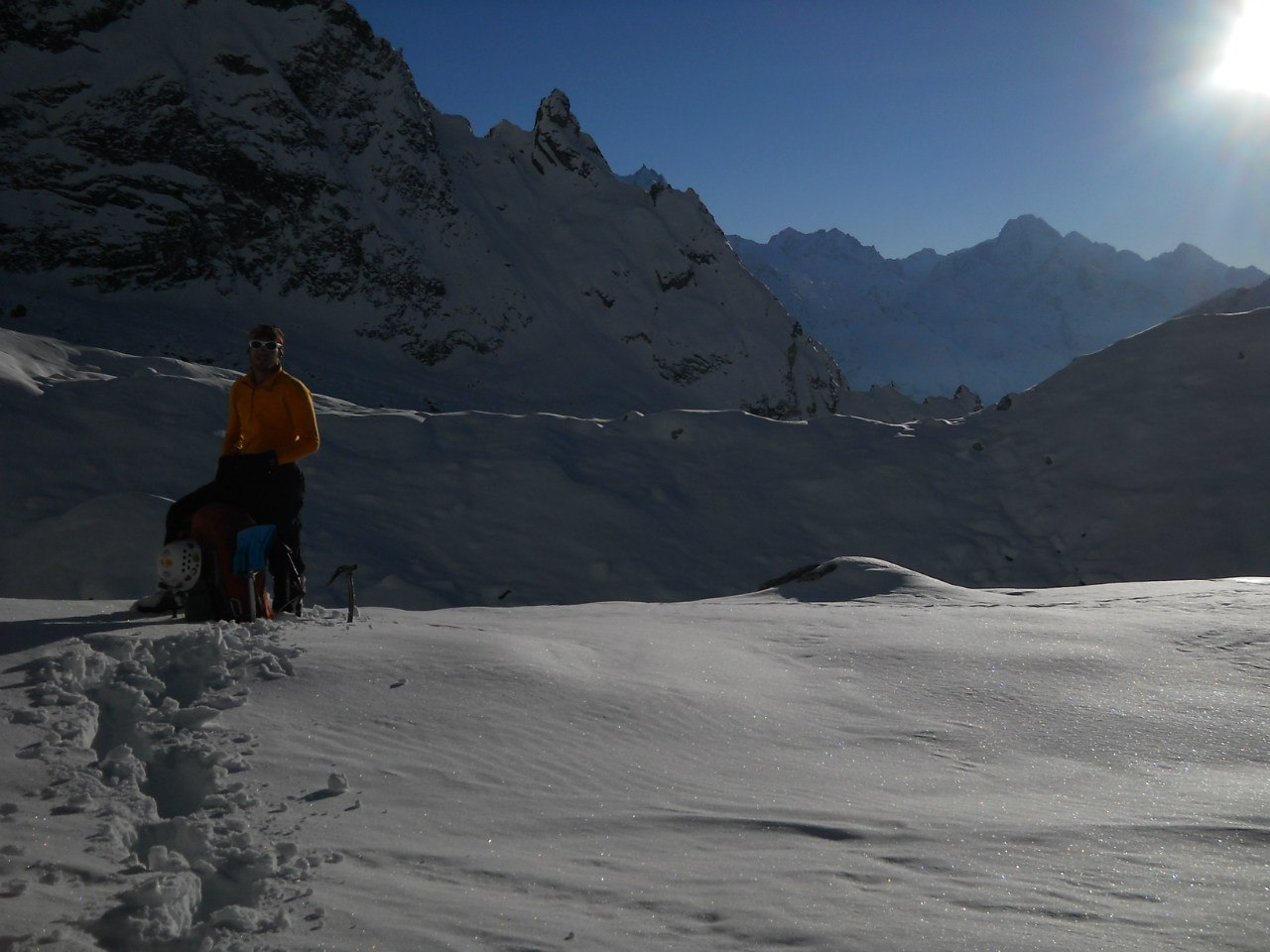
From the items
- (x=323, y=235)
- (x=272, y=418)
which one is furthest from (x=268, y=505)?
(x=323, y=235)

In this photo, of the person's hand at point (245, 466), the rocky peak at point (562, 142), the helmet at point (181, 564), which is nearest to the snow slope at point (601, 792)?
the helmet at point (181, 564)

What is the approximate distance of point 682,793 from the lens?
2.52 metres

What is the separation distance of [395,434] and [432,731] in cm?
961

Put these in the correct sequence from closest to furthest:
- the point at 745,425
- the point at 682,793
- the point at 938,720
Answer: the point at 682,793 < the point at 938,720 < the point at 745,425

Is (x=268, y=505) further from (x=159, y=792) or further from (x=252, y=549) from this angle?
(x=159, y=792)

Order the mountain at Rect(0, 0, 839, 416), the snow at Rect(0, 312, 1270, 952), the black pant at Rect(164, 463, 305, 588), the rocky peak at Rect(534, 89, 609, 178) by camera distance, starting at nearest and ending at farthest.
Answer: the snow at Rect(0, 312, 1270, 952), the black pant at Rect(164, 463, 305, 588), the mountain at Rect(0, 0, 839, 416), the rocky peak at Rect(534, 89, 609, 178)

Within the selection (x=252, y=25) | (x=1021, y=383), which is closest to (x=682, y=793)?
(x=252, y=25)

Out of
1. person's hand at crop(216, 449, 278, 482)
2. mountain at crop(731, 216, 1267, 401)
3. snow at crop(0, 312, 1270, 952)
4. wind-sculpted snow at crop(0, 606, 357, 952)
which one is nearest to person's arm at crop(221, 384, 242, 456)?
person's hand at crop(216, 449, 278, 482)

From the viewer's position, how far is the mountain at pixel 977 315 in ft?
531

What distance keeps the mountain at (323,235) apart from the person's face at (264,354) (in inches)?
1026

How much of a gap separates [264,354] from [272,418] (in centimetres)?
28

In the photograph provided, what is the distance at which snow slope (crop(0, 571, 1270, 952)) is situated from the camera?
5.72 feet

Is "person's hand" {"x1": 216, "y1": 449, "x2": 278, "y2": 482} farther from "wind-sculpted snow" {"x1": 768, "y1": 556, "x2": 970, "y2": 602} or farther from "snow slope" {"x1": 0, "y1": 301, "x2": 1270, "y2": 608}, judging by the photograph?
"snow slope" {"x1": 0, "y1": 301, "x2": 1270, "y2": 608}

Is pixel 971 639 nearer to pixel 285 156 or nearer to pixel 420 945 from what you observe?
pixel 420 945
